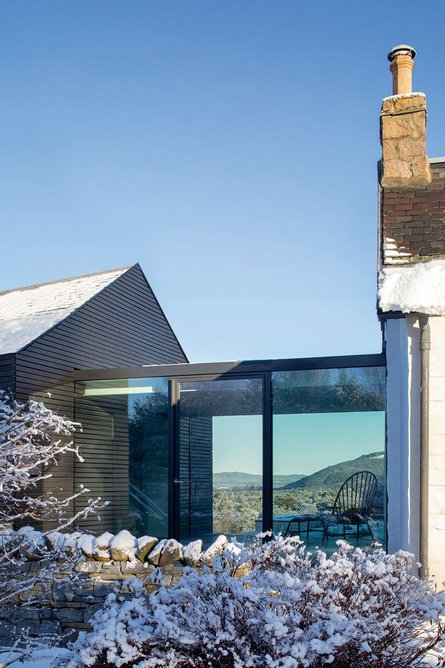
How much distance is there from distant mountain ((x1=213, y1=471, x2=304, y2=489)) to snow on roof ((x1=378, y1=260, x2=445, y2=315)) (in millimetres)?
3324

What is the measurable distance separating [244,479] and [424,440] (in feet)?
11.7

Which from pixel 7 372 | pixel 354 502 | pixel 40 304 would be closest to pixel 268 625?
pixel 354 502

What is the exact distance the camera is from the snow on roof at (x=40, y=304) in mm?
11844

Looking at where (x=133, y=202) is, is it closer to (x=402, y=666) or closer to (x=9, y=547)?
(x=9, y=547)

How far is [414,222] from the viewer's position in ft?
25.3

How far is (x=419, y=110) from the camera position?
8.04m

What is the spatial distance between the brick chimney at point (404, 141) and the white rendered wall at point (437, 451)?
1849 millimetres

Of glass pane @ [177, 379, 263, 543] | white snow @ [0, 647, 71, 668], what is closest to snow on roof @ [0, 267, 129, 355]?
glass pane @ [177, 379, 263, 543]

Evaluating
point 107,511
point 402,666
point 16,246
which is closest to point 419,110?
point 402,666

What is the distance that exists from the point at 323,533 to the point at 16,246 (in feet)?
45.0

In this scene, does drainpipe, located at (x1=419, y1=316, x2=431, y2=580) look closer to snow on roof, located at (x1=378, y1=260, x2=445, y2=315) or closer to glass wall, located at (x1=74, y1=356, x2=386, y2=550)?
snow on roof, located at (x1=378, y1=260, x2=445, y2=315)

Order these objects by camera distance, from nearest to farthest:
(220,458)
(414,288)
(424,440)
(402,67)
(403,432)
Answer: (424,440) < (414,288) < (403,432) < (402,67) < (220,458)

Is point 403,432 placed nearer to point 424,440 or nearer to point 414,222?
point 424,440

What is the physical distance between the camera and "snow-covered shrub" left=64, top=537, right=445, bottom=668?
12.3 feet
